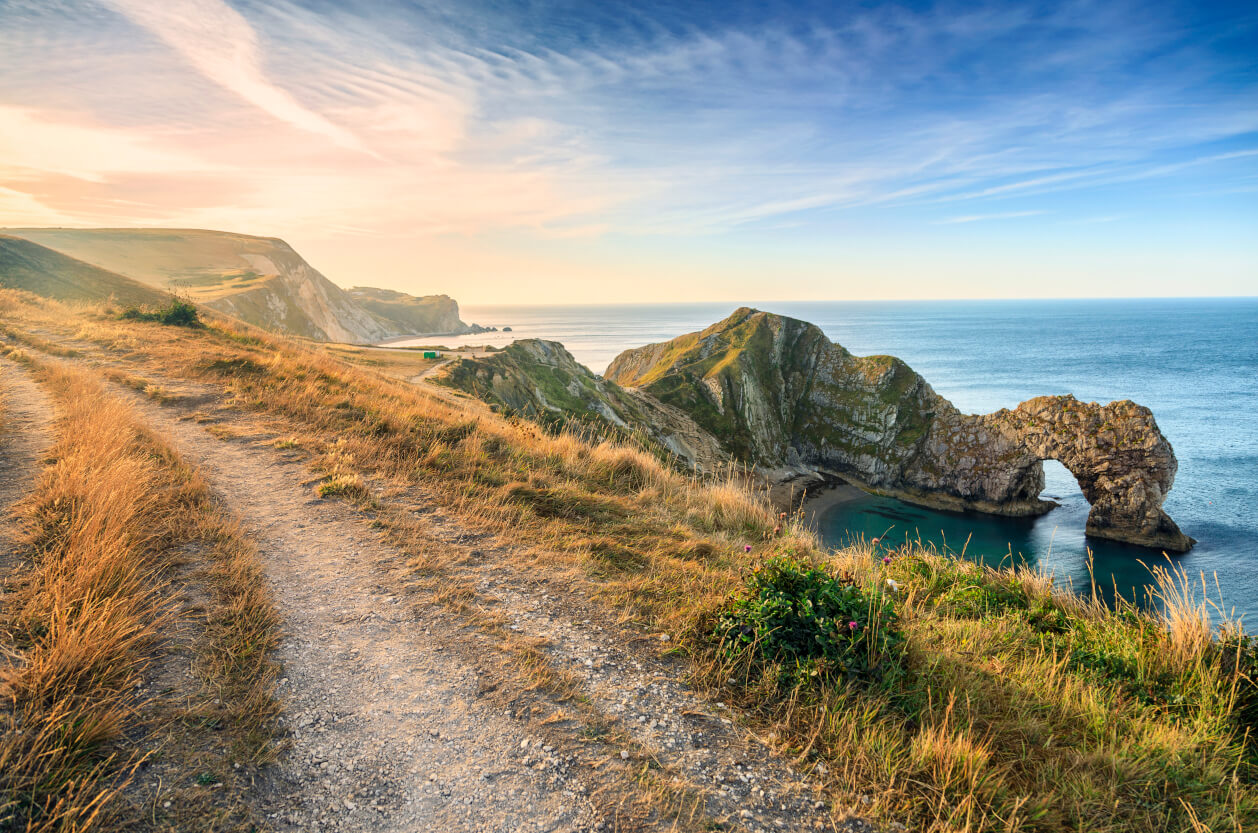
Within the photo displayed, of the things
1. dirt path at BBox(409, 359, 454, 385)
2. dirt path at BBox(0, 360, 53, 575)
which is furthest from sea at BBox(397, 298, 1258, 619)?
dirt path at BBox(409, 359, 454, 385)

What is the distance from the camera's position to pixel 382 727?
3.86 metres

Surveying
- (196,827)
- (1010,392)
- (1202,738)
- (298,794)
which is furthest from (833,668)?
(1010,392)

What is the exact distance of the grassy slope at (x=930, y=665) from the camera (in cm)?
351

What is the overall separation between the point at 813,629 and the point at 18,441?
39.0 ft

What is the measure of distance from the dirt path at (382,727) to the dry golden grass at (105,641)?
275mm

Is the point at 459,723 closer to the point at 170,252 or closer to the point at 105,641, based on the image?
the point at 105,641

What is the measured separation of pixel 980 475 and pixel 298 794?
62.3 metres

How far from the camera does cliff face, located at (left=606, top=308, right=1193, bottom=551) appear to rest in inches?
1710

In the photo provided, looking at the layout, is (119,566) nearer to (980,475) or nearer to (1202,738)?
(1202,738)

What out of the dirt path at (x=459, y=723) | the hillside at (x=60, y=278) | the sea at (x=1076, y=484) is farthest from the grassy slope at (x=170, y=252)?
the dirt path at (x=459, y=723)

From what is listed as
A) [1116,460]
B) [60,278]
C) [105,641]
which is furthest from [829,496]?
[60,278]

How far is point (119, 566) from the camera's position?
190 inches

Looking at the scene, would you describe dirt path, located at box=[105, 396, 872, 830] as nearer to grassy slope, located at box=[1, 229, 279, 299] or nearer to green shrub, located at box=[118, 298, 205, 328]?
green shrub, located at box=[118, 298, 205, 328]

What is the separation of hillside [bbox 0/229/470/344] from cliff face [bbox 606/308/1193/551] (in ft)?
222
